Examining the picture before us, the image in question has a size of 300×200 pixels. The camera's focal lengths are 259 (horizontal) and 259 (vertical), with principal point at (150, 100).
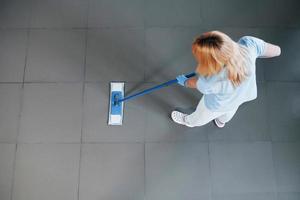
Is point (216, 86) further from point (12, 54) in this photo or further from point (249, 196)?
point (12, 54)

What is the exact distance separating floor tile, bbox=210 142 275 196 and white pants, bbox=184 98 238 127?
258 mm

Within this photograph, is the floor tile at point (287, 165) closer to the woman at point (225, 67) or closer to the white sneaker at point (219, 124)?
the white sneaker at point (219, 124)

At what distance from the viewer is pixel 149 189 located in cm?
178

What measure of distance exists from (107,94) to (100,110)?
0.13 metres

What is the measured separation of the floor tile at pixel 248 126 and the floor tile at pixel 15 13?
175 cm

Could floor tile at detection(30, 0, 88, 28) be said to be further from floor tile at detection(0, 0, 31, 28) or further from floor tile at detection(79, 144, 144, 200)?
floor tile at detection(79, 144, 144, 200)

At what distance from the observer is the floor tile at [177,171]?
69.7 inches

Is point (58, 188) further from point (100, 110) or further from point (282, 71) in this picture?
point (282, 71)

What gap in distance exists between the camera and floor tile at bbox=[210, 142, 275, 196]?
5.88ft

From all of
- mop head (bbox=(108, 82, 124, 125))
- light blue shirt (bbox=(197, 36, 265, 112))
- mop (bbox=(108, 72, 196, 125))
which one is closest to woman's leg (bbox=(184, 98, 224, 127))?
light blue shirt (bbox=(197, 36, 265, 112))

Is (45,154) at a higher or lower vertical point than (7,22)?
lower

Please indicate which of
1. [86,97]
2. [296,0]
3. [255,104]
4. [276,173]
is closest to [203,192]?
[276,173]

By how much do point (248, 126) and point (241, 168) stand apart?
31 centimetres

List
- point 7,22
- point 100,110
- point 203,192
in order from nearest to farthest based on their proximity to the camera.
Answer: point 203,192, point 100,110, point 7,22
